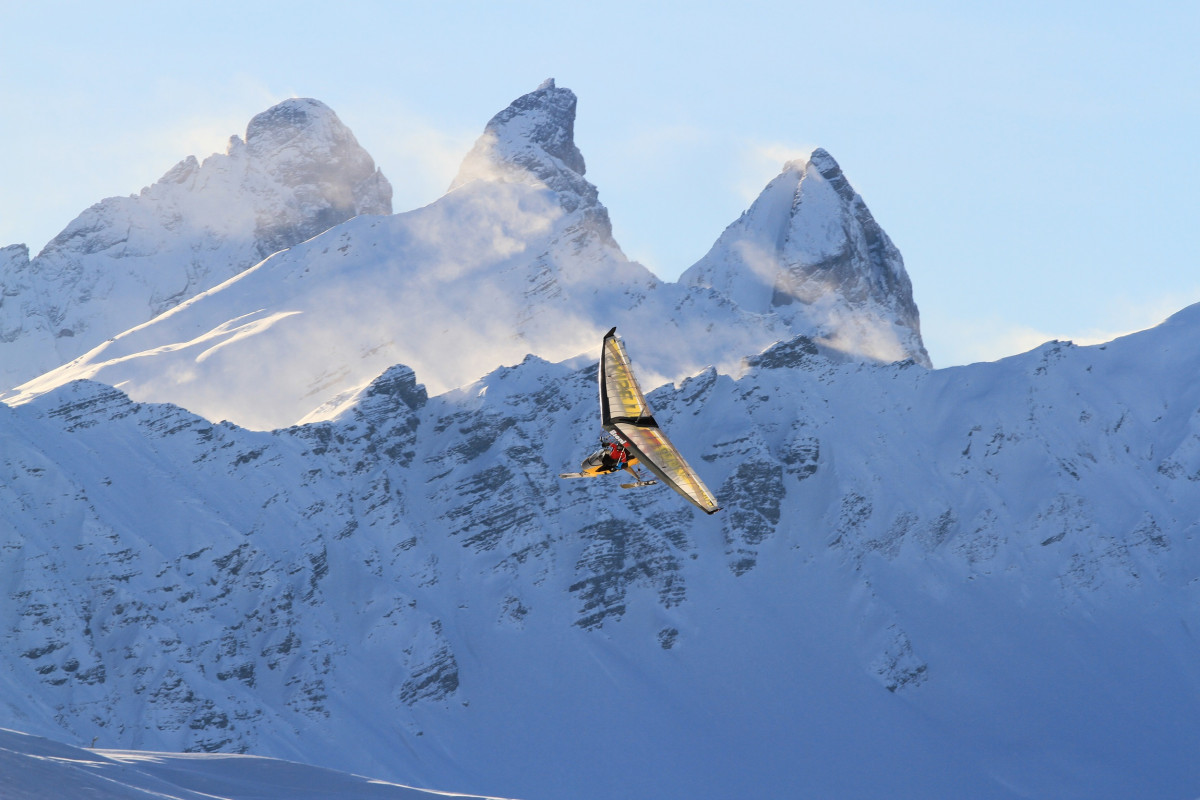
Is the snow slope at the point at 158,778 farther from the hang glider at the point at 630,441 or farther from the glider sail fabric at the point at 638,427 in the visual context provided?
the glider sail fabric at the point at 638,427

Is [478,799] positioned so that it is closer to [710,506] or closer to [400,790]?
[400,790]

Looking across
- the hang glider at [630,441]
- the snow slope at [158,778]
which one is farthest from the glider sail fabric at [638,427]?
the snow slope at [158,778]

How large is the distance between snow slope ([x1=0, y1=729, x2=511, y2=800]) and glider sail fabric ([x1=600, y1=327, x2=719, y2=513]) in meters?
32.5

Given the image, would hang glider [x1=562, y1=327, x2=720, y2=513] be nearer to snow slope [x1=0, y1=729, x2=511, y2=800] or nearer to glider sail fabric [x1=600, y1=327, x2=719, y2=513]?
glider sail fabric [x1=600, y1=327, x2=719, y2=513]

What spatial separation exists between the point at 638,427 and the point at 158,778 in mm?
40651

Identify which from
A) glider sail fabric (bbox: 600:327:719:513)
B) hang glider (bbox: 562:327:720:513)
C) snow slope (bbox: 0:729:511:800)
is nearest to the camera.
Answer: glider sail fabric (bbox: 600:327:719:513)

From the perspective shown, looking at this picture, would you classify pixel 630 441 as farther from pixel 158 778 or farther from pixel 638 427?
pixel 158 778

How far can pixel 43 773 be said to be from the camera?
78062mm

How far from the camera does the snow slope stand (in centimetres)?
7650

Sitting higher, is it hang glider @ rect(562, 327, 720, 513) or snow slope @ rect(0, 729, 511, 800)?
hang glider @ rect(562, 327, 720, 513)

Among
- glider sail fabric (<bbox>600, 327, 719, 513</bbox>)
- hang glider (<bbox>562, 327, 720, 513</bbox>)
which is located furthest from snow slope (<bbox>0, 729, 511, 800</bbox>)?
glider sail fabric (<bbox>600, 327, 719, 513</bbox>)

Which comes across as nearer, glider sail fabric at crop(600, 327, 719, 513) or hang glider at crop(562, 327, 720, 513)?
glider sail fabric at crop(600, 327, 719, 513)

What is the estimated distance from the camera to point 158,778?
89000mm

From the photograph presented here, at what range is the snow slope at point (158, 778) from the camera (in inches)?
3012
